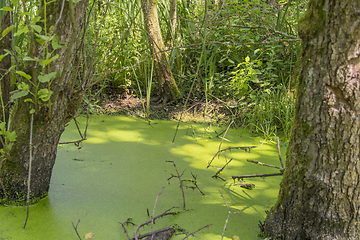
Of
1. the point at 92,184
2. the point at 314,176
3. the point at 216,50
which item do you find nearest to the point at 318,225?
the point at 314,176

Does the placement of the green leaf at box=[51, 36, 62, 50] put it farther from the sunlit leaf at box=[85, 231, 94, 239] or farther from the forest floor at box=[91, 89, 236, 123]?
the forest floor at box=[91, 89, 236, 123]

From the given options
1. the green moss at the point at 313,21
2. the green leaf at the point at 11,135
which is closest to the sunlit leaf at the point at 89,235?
the green leaf at the point at 11,135

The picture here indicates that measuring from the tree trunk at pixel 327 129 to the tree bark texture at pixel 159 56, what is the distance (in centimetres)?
210

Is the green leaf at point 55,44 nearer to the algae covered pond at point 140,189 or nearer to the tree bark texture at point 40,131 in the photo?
the tree bark texture at point 40,131

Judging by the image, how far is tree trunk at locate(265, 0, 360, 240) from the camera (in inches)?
38.6

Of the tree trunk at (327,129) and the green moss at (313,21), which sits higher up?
the green moss at (313,21)

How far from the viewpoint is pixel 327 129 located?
40.9 inches

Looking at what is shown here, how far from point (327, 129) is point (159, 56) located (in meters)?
2.34

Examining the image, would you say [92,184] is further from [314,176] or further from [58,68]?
[314,176]

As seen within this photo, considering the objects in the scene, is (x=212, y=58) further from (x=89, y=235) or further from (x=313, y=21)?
(x=89, y=235)

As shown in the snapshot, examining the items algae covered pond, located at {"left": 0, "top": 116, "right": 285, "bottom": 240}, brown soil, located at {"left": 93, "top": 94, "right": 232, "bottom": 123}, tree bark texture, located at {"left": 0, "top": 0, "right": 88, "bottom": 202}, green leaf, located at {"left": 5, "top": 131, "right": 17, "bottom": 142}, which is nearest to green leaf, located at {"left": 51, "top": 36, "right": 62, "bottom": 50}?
tree bark texture, located at {"left": 0, "top": 0, "right": 88, "bottom": 202}

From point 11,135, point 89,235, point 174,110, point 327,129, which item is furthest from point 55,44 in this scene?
point 174,110

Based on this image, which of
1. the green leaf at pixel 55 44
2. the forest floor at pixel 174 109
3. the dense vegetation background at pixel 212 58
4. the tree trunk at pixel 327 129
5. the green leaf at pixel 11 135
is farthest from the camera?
the forest floor at pixel 174 109

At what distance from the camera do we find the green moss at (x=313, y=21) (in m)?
1.00
